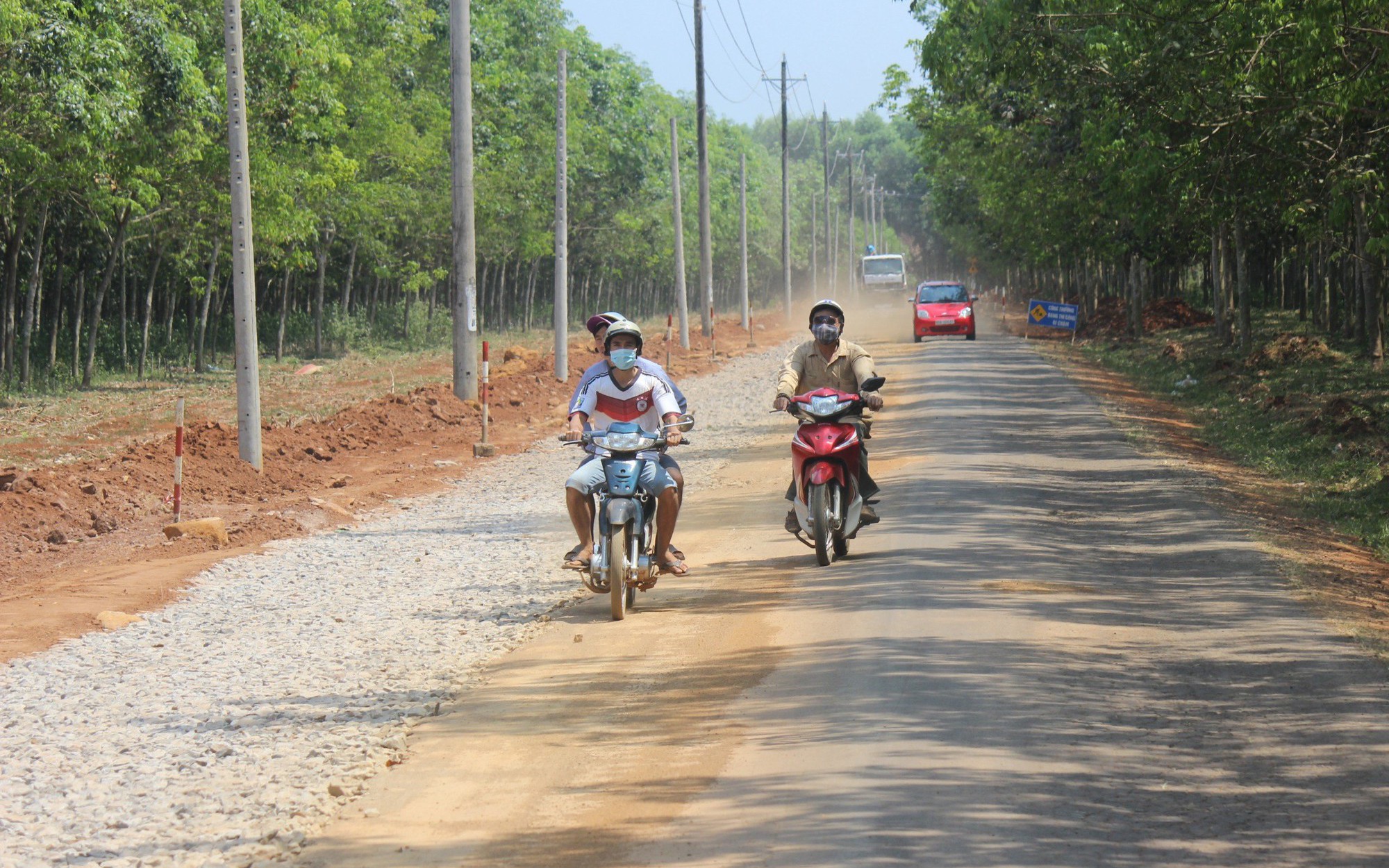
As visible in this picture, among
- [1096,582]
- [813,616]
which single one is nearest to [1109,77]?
[1096,582]

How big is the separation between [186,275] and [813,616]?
35.2m

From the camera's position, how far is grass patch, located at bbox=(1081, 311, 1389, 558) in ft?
50.5

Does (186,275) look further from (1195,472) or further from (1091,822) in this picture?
(1091,822)

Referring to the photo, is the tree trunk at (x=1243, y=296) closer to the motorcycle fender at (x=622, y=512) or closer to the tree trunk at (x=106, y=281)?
the tree trunk at (x=106, y=281)

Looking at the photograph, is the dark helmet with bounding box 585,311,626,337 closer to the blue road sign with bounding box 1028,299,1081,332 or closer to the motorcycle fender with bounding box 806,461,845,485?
the motorcycle fender with bounding box 806,461,845,485

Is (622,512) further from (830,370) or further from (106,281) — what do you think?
(106,281)

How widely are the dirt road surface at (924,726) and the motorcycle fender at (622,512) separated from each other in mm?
677

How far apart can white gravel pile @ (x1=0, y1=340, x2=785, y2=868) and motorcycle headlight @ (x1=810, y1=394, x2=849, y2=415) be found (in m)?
2.14

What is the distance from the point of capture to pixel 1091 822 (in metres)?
5.59

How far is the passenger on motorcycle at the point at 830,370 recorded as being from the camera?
457 inches

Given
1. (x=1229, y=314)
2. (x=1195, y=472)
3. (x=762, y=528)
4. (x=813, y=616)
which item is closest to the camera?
(x=813, y=616)

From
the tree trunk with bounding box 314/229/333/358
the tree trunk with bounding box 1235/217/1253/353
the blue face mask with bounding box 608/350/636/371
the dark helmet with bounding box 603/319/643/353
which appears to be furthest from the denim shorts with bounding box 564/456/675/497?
the tree trunk with bounding box 314/229/333/358

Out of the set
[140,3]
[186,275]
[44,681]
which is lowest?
[44,681]

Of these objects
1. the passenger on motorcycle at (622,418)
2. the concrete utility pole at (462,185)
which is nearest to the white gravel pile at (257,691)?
the passenger on motorcycle at (622,418)
